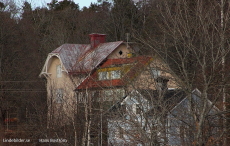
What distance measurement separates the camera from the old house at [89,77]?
16578mm

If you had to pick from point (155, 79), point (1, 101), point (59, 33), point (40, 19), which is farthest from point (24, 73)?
point (155, 79)

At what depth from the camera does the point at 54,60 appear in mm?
35625

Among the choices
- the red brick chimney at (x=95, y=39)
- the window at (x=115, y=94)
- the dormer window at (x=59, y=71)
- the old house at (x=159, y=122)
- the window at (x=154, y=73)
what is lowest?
the old house at (x=159, y=122)

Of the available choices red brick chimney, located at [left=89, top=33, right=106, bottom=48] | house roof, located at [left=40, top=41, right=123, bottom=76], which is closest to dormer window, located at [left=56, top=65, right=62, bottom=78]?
house roof, located at [left=40, top=41, right=123, bottom=76]

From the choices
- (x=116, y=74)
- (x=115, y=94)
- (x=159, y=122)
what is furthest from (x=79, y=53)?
(x=159, y=122)

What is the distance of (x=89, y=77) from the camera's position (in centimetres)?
1775

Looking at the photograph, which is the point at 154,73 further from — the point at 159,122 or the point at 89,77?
the point at 89,77

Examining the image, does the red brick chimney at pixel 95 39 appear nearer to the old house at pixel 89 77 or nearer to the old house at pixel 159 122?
the old house at pixel 89 77

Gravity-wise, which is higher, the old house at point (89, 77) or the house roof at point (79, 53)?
the house roof at point (79, 53)

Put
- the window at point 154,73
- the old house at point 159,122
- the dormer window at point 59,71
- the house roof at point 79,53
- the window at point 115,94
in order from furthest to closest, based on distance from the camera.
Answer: the dormer window at point 59,71 → the house roof at point 79,53 → the window at point 115,94 → the window at point 154,73 → the old house at point 159,122

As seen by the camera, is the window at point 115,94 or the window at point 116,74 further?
the window at point 116,74

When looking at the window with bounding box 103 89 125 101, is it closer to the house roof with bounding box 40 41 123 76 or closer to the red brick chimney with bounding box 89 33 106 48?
the house roof with bounding box 40 41 123 76

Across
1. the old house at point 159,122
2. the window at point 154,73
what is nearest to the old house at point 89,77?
the window at point 154,73

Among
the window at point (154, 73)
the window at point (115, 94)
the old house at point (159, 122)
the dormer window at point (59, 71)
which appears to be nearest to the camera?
the old house at point (159, 122)
